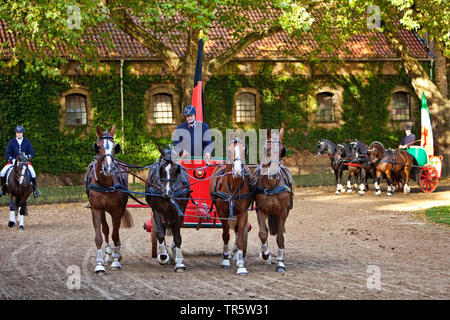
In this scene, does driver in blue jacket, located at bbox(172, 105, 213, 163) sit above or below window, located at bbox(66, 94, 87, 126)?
below

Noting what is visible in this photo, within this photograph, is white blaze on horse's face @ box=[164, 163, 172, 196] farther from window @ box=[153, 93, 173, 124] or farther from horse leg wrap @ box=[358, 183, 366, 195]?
window @ box=[153, 93, 173, 124]

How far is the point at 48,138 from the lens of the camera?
3209 centimetres

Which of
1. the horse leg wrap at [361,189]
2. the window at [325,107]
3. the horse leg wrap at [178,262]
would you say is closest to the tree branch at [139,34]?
the horse leg wrap at [361,189]

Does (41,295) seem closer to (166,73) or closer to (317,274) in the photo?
(317,274)

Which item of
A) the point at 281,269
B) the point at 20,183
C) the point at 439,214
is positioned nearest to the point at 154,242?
the point at 281,269

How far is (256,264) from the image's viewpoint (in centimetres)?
1093

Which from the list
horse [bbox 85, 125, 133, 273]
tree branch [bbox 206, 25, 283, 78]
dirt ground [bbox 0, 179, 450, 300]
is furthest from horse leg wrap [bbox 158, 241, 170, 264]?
tree branch [bbox 206, 25, 283, 78]

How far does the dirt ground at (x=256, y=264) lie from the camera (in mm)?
8375

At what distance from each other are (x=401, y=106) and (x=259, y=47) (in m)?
8.81

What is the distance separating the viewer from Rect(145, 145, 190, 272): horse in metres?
10.2

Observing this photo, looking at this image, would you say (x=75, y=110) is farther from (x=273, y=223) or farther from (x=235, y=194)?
(x=235, y=194)

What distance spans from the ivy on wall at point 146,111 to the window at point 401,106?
575 mm

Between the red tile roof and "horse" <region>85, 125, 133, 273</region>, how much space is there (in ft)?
68.5

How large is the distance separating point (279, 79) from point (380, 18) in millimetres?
9408
